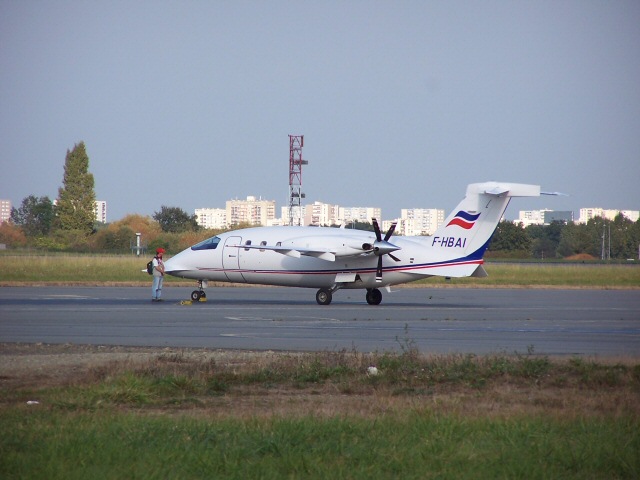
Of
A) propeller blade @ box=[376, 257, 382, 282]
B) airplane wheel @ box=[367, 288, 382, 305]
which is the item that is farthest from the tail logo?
airplane wheel @ box=[367, 288, 382, 305]

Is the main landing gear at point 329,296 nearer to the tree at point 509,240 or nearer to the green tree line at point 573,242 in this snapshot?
the green tree line at point 573,242

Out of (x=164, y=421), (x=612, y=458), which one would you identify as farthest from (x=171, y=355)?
(x=612, y=458)

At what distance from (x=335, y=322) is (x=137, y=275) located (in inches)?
1156

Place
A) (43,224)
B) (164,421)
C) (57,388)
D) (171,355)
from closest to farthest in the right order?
(164,421), (57,388), (171,355), (43,224)

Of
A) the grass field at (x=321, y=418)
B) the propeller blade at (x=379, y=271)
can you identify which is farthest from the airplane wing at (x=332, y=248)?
the grass field at (x=321, y=418)

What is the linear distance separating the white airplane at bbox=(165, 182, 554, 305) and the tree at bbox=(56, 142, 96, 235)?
202 feet

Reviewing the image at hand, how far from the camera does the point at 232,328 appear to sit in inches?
833

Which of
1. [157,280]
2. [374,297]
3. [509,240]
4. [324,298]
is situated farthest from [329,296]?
[509,240]

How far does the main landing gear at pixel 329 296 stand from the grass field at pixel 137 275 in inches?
633

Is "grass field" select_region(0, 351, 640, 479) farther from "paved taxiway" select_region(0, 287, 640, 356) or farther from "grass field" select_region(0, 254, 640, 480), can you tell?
"paved taxiway" select_region(0, 287, 640, 356)

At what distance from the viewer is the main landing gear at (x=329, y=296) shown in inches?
1217

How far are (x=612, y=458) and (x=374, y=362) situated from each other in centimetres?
630

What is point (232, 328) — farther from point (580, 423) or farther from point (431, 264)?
point (580, 423)

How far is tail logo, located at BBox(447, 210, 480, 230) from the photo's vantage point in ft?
97.2
